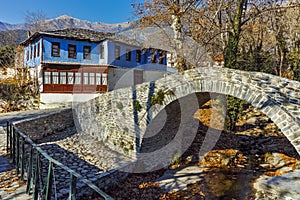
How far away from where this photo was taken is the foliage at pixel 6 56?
23.2m

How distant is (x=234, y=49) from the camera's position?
39.5 feet

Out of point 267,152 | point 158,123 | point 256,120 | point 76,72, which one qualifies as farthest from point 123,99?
point 76,72

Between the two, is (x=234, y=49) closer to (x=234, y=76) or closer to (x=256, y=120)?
(x=256, y=120)

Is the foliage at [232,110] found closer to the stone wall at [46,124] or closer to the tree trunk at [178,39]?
the tree trunk at [178,39]

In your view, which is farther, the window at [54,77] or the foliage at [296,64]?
the window at [54,77]

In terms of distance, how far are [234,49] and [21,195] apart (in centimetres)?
1121

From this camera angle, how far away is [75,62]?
19.3 meters

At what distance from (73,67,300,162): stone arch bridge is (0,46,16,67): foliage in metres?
16.3

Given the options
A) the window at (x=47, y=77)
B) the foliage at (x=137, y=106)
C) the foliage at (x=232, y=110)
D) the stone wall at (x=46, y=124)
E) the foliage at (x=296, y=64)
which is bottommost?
the stone wall at (x=46, y=124)

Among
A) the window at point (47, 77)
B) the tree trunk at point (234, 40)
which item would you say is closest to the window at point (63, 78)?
the window at point (47, 77)

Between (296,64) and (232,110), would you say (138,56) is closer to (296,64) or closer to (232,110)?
(232,110)

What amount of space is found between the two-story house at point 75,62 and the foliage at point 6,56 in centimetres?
221

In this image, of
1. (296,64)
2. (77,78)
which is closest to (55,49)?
(77,78)

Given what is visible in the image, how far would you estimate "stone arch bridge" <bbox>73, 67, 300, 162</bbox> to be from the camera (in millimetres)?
5668
